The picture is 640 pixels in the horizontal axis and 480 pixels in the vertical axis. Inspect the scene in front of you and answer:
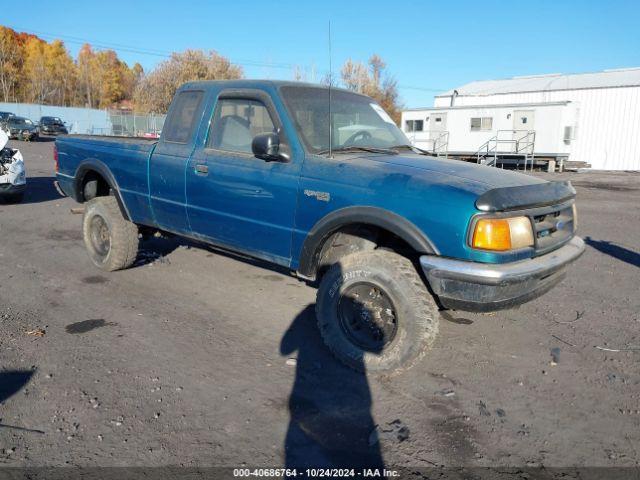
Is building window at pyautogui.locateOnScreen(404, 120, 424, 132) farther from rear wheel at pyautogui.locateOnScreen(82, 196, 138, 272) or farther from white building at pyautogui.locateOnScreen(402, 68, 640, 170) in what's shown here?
rear wheel at pyautogui.locateOnScreen(82, 196, 138, 272)

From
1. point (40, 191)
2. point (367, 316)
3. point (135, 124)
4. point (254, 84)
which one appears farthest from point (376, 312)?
point (135, 124)

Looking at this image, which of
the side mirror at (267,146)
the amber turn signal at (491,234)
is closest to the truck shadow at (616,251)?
the amber turn signal at (491,234)

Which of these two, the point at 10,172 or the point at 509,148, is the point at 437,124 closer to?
the point at 509,148

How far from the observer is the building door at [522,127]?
23.5 metres

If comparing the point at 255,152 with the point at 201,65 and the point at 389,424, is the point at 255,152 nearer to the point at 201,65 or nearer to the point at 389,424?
the point at 389,424

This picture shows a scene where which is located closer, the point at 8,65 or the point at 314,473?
the point at 314,473

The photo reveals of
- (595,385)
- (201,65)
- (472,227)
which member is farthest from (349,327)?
(201,65)

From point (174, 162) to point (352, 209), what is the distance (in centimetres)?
212

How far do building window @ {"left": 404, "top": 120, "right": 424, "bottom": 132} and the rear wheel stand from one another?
24280 millimetres

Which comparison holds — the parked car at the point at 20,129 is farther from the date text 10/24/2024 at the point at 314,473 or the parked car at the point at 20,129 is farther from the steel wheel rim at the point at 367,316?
the date text 10/24/2024 at the point at 314,473

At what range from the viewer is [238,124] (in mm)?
4457

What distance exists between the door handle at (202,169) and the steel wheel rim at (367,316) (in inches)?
67.0

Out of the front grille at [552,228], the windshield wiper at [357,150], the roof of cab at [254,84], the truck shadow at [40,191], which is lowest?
the truck shadow at [40,191]

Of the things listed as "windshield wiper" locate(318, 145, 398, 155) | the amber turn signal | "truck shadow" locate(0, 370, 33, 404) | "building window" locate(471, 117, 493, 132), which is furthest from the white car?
"building window" locate(471, 117, 493, 132)
